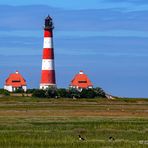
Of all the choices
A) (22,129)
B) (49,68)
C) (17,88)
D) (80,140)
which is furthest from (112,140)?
(17,88)

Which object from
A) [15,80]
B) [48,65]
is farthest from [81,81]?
[48,65]

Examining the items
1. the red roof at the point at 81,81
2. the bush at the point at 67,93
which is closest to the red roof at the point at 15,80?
the red roof at the point at 81,81

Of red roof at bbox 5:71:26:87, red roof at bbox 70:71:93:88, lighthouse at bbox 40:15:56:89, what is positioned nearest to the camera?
lighthouse at bbox 40:15:56:89

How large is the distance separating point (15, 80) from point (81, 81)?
1350 centimetres

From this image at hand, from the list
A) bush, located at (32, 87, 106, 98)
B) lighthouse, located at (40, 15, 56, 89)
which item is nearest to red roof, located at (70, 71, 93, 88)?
bush, located at (32, 87, 106, 98)

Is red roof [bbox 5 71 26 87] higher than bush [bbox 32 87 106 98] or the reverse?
higher

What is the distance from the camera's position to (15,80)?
146 meters

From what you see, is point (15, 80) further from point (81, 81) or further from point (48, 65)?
point (48, 65)

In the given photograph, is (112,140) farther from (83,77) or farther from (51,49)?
(83,77)

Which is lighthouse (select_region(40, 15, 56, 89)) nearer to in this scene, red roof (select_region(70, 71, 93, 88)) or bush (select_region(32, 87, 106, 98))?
bush (select_region(32, 87, 106, 98))

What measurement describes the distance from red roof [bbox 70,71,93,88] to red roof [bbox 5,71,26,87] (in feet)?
32.9

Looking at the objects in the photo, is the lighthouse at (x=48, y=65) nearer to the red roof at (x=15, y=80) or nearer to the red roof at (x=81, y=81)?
the red roof at (x=81, y=81)

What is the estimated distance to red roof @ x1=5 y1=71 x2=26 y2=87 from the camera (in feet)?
477

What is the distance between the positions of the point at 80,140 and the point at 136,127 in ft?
35.8
